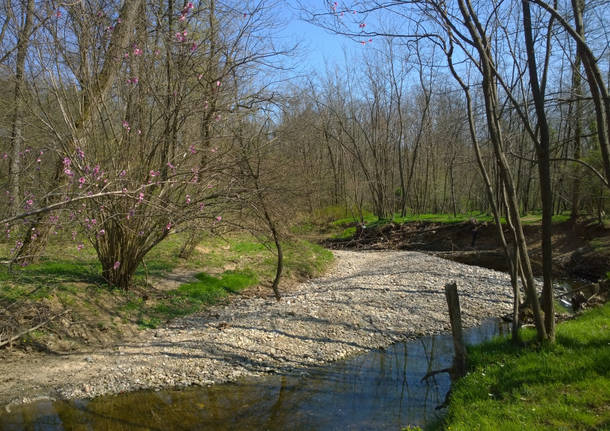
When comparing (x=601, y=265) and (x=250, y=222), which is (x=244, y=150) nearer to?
(x=250, y=222)

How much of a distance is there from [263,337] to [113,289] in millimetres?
3132

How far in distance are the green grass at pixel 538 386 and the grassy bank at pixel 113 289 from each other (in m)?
4.87

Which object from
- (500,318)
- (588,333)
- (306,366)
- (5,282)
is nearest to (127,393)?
(306,366)

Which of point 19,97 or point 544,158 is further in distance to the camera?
point 19,97

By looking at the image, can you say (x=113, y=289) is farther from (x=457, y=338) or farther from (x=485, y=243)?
(x=485, y=243)

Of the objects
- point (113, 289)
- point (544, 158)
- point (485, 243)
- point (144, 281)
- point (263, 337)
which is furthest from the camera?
point (485, 243)

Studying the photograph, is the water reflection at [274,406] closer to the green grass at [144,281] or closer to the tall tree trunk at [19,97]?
the green grass at [144,281]

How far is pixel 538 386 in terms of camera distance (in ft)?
15.1

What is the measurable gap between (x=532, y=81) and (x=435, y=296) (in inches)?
268

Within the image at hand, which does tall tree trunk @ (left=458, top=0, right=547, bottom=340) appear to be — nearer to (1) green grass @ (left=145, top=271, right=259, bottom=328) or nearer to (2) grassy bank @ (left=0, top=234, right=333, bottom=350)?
(2) grassy bank @ (left=0, top=234, right=333, bottom=350)

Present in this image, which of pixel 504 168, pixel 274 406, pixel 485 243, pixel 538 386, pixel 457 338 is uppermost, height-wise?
pixel 504 168

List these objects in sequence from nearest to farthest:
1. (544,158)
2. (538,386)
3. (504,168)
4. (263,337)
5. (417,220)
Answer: (538,386) < (544,158) < (504,168) < (263,337) < (417,220)

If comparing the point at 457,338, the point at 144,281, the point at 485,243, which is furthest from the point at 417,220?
the point at 457,338

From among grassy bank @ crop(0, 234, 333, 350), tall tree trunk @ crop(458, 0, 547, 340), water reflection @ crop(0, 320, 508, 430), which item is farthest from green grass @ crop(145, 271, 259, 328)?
tall tree trunk @ crop(458, 0, 547, 340)
